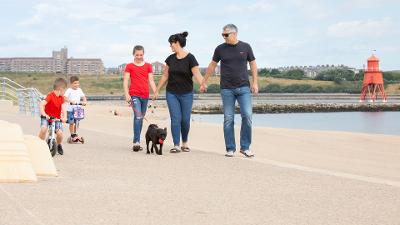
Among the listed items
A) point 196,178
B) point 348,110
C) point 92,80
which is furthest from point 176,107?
point 92,80

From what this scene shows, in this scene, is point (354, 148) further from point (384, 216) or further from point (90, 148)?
point (384, 216)

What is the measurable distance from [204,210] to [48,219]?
1.45 metres

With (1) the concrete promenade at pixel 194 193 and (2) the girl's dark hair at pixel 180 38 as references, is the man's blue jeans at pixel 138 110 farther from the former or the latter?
(2) the girl's dark hair at pixel 180 38

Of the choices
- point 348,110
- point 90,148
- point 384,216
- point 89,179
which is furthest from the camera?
point 348,110

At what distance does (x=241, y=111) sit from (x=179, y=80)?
1.21 meters

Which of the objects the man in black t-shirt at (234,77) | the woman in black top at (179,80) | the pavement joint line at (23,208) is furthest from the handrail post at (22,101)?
the pavement joint line at (23,208)

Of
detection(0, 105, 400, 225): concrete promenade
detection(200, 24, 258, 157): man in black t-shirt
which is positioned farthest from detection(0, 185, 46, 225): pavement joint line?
detection(200, 24, 258, 157): man in black t-shirt

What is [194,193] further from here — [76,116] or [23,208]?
[76,116]

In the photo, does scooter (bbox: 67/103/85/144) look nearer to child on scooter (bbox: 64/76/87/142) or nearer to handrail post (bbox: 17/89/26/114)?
child on scooter (bbox: 64/76/87/142)

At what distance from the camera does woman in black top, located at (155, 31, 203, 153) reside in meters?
12.5

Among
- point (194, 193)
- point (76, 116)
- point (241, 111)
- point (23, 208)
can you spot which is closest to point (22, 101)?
point (76, 116)

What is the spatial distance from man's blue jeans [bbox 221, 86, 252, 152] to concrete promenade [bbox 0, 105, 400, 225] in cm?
32

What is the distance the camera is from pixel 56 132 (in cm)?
1216

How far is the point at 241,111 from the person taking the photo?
1220 centimetres
